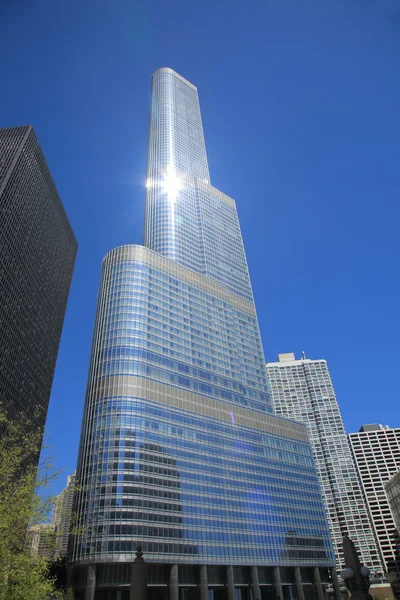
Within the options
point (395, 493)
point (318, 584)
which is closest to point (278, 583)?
point (318, 584)

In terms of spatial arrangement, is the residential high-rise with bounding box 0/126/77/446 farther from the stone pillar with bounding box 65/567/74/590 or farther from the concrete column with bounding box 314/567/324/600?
the concrete column with bounding box 314/567/324/600

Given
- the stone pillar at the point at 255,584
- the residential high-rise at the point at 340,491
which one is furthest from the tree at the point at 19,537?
the residential high-rise at the point at 340,491

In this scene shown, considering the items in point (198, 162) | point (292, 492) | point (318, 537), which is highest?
point (198, 162)

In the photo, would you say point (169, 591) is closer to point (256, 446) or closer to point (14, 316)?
point (256, 446)

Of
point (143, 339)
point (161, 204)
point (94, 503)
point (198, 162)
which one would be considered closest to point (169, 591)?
point (94, 503)

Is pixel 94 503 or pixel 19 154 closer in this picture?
pixel 94 503

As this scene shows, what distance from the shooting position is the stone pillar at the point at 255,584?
87312mm

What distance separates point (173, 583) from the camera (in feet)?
259

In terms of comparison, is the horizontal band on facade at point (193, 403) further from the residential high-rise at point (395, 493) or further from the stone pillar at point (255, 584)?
the residential high-rise at point (395, 493)

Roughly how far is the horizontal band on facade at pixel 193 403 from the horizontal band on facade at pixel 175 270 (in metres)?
36.6

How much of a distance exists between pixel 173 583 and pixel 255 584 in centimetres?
2097

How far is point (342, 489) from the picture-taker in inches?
7067

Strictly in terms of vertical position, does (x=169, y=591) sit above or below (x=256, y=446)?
below

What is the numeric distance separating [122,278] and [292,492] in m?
72.1
